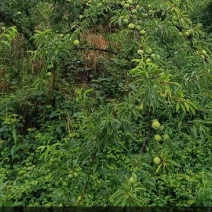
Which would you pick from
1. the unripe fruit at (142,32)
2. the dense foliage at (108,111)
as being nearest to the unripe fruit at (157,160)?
the dense foliage at (108,111)

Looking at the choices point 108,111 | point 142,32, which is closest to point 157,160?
point 108,111

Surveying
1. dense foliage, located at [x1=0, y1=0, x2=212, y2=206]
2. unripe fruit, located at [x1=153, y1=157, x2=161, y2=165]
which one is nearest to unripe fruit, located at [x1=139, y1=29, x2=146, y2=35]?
dense foliage, located at [x1=0, y1=0, x2=212, y2=206]

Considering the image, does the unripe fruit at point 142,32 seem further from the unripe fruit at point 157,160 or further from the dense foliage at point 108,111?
the unripe fruit at point 157,160

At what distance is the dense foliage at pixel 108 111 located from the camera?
60.5 inches

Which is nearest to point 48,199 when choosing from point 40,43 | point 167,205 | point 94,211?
Answer: point 94,211

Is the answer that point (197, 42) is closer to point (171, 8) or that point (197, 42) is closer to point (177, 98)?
point (171, 8)

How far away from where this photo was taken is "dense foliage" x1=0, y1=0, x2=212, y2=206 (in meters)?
1.54

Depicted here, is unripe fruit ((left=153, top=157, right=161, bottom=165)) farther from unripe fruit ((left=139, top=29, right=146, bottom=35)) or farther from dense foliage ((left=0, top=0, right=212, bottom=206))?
unripe fruit ((left=139, top=29, right=146, bottom=35))

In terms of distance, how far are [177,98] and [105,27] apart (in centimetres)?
387

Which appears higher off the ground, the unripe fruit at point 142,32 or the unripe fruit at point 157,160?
the unripe fruit at point 142,32

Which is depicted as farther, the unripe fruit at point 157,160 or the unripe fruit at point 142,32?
the unripe fruit at point 142,32

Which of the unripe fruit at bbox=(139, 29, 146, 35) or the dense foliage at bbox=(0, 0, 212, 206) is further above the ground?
the unripe fruit at bbox=(139, 29, 146, 35)

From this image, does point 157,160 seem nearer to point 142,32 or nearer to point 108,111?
point 108,111

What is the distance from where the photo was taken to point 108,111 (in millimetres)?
1608
